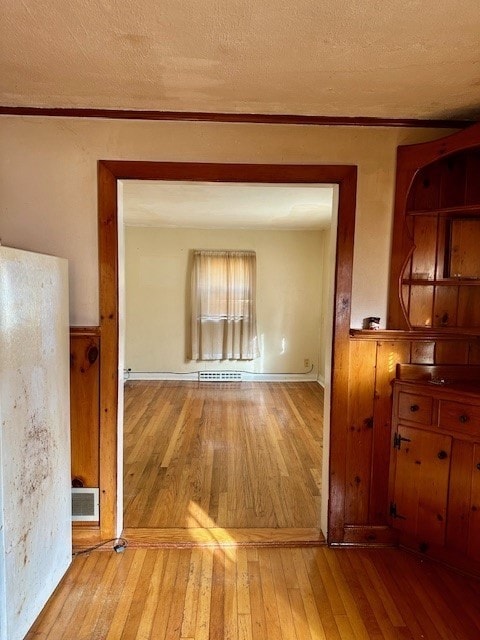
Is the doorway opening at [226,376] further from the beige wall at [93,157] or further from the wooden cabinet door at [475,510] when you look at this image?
the wooden cabinet door at [475,510]

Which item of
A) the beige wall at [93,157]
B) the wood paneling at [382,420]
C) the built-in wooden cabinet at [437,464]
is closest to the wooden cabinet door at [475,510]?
the built-in wooden cabinet at [437,464]

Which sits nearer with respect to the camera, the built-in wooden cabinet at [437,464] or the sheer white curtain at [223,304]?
the built-in wooden cabinet at [437,464]

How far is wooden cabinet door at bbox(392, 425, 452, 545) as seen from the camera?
1907 mm

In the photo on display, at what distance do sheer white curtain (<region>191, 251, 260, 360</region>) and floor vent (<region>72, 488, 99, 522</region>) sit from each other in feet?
12.0

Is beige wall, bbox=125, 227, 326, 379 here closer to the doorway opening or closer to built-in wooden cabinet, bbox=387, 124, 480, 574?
the doorway opening

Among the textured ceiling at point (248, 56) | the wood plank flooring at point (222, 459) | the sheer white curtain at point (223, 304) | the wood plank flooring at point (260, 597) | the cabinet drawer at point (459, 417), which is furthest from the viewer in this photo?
the sheer white curtain at point (223, 304)

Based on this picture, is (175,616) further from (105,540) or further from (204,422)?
(204,422)

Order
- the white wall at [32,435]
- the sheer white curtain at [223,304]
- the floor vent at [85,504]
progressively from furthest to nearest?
the sheer white curtain at [223,304], the floor vent at [85,504], the white wall at [32,435]

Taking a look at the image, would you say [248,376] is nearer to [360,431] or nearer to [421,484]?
[360,431]

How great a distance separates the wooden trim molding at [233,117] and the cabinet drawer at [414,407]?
141cm

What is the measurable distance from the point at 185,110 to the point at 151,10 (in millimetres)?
671

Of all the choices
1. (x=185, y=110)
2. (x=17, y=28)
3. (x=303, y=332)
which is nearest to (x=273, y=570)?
(x=185, y=110)

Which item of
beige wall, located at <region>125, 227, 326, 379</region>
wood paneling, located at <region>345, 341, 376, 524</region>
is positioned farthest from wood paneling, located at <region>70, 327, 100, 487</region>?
beige wall, located at <region>125, 227, 326, 379</region>

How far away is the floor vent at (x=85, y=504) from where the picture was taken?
2.03 metres
